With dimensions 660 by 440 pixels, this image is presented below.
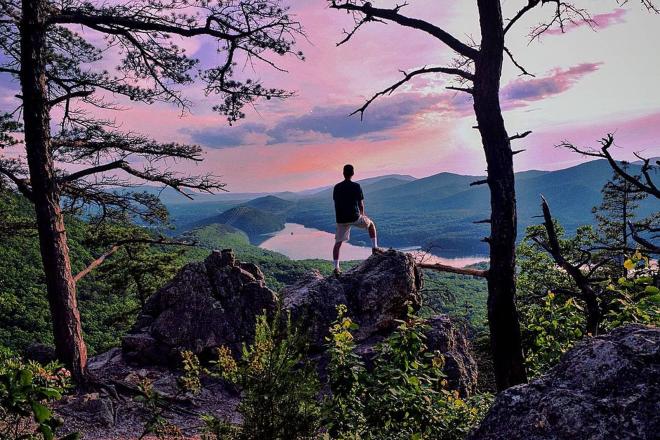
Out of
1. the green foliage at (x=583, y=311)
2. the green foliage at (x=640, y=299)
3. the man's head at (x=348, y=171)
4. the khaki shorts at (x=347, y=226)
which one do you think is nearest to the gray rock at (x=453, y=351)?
the green foliage at (x=583, y=311)

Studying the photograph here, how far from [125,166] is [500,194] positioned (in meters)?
8.16

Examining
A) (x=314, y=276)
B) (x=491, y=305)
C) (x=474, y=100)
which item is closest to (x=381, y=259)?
(x=314, y=276)

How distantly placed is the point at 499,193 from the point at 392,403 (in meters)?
4.04

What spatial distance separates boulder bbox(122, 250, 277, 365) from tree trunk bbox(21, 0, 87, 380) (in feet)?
6.08

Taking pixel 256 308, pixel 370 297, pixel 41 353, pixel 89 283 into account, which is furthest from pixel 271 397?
pixel 89 283

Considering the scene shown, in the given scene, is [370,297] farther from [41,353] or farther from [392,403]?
[41,353]

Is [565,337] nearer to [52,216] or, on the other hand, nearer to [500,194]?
[500,194]

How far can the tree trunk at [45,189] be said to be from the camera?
8039mm

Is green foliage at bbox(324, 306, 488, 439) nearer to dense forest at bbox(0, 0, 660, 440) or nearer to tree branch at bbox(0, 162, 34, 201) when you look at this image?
dense forest at bbox(0, 0, 660, 440)

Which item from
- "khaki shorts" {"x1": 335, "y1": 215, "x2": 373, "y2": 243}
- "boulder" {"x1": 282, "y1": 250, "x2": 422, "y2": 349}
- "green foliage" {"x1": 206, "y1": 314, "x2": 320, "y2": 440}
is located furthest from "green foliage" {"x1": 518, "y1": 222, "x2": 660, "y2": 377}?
"khaki shorts" {"x1": 335, "y1": 215, "x2": 373, "y2": 243}

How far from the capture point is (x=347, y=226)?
9.22m

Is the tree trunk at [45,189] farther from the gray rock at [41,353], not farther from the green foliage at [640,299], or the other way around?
the green foliage at [640,299]

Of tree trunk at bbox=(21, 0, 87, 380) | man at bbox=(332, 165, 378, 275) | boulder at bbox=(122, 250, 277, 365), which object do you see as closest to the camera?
tree trunk at bbox=(21, 0, 87, 380)

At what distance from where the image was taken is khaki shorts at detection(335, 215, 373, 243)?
9.16 meters
